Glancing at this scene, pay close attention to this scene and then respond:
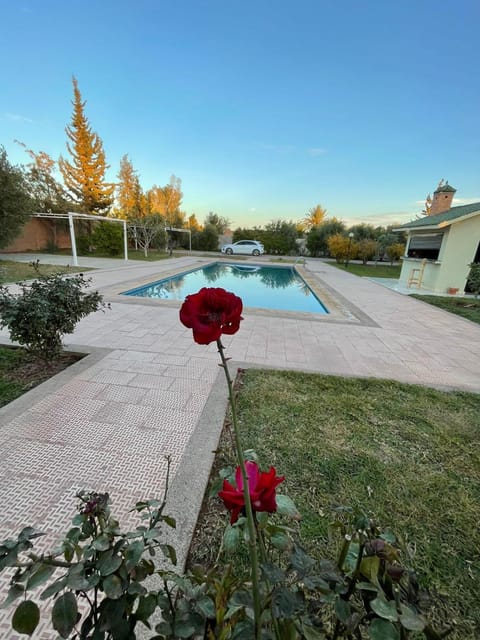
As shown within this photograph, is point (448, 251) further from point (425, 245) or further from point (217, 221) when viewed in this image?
point (217, 221)

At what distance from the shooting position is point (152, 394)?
268cm

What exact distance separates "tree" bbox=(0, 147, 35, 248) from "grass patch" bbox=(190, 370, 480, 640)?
40.9 feet

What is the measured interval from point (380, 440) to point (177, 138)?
20835mm

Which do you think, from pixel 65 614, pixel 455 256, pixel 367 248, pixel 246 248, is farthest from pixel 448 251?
pixel 246 248

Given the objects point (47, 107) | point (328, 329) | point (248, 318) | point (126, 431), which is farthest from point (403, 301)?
point (47, 107)

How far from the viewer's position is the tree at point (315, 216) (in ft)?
122

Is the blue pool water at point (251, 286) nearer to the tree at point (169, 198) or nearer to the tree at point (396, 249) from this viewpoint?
the tree at point (396, 249)

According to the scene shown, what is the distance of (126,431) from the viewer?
216 centimetres

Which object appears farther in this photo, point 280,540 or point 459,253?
point 459,253

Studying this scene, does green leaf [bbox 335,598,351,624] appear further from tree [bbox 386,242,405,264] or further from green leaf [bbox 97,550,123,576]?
tree [bbox 386,242,405,264]

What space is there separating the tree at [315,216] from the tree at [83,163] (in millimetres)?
25302

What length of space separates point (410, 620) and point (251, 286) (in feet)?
37.9

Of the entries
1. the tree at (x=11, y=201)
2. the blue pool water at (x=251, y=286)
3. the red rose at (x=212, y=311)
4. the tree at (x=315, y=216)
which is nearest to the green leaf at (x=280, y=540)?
the red rose at (x=212, y=311)

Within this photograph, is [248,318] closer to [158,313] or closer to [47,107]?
[158,313]
